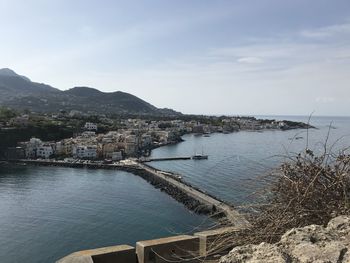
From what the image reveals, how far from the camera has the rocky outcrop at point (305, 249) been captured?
1420 mm

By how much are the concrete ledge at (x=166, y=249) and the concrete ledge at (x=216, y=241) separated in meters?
0.10

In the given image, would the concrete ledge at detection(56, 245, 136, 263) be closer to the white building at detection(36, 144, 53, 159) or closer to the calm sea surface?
the calm sea surface

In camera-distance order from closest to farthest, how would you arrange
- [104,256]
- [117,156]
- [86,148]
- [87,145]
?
1. [104,256]
2. [86,148]
3. [117,156]
4. [87,145]

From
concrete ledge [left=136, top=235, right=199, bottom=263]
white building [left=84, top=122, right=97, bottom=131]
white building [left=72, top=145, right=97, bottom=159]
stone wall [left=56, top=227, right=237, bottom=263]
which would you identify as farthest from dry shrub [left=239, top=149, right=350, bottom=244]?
white building [left=84, top=122, right=97, bottom=131]

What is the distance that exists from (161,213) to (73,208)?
5.90m

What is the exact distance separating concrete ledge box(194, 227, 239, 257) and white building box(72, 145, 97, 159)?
52.4 meters

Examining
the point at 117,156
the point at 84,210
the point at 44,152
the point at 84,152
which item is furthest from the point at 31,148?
the point at 84,210

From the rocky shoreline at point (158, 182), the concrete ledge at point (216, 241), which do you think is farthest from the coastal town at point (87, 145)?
the concrete ledge at point (216, 241)

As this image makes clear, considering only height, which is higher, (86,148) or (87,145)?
(87,145)

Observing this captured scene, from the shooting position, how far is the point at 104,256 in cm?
287

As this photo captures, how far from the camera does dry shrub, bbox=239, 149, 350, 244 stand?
Answer: 2.00 meters

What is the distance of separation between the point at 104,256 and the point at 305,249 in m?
1.74

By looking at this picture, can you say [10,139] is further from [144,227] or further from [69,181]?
Result: [144,227]

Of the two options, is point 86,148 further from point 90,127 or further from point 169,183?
point 169,183
